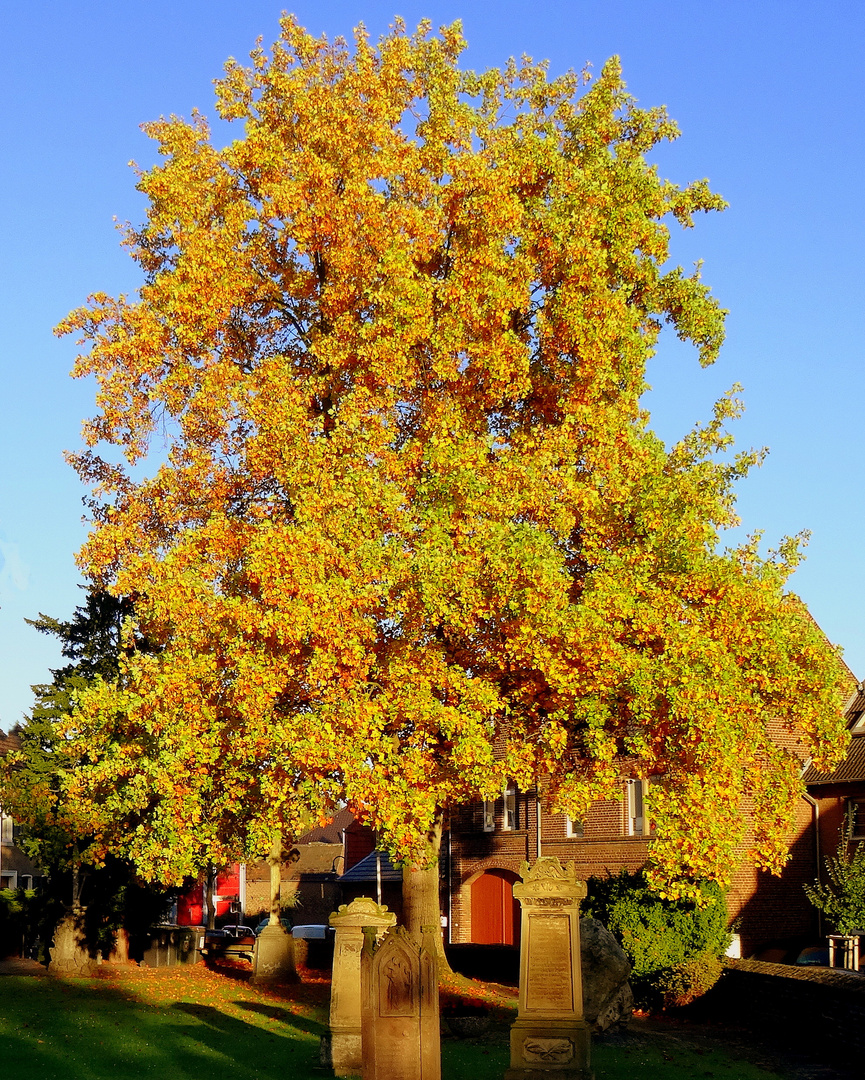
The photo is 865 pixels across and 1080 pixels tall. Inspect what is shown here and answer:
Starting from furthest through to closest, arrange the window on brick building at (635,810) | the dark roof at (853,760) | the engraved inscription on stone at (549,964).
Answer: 1. the window on brick building at (635,810)
2. the dark roof at (853,760)
3. the engraved inscription on stone at (549,964)

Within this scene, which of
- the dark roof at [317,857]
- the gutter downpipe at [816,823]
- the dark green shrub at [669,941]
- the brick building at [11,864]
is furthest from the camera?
the dark roof at [317,857]

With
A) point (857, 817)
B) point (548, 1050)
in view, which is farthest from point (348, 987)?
point (857, 817)

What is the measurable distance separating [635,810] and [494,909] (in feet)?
26.4

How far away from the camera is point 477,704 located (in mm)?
21750

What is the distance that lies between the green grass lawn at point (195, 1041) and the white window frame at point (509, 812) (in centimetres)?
1438

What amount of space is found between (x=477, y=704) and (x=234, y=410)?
8813 mm

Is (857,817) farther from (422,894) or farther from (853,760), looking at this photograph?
(422,894)

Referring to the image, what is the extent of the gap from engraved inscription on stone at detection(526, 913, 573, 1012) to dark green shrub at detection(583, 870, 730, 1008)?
8.31 m

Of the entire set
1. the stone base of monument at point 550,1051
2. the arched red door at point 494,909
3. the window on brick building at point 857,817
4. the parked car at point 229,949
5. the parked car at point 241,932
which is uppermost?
the window on brick building at point 857,817

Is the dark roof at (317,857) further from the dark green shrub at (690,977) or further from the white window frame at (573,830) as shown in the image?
the dark green shrub at (690,977)

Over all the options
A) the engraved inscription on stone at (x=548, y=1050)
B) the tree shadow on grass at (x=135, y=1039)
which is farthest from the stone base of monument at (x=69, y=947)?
the engraved inscription on stone at (x=548, y=1050)

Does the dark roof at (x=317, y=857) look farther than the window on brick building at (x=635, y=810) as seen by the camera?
Yes

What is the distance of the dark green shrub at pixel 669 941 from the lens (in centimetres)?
2511

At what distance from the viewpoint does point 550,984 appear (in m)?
17.0
